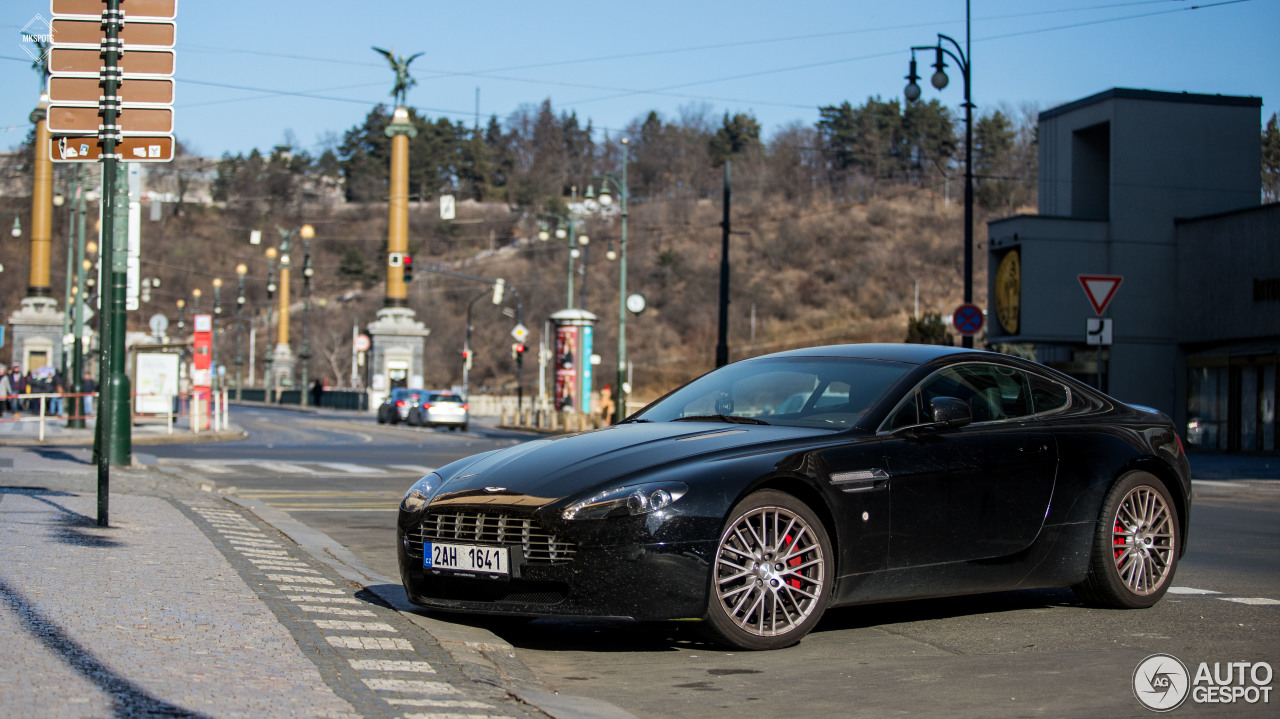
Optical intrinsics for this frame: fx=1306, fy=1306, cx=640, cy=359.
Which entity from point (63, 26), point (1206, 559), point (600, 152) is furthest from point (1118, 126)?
point (600, 152)

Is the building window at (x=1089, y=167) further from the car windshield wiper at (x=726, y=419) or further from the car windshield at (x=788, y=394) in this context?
the car windshield wiper at (x=726, y=419)

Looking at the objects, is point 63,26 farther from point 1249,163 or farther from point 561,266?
point 561,266

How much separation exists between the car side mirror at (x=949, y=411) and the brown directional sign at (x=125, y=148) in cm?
838

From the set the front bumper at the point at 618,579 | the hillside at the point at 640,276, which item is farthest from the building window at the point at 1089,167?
the hillside at the point at 640,276

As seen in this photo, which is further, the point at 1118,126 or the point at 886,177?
the point at 886,177

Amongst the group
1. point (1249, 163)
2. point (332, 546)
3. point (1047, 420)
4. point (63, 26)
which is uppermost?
point (1249, 163)

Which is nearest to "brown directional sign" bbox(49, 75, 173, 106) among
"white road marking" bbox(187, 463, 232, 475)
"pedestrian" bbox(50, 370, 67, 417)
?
"white road marking" bbox(187, 463, 232, 475)

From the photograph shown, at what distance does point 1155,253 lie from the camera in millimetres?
33219

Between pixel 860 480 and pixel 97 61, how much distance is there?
29.4 ft

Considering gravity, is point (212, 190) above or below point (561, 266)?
above

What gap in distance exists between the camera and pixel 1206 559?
9.86 meters

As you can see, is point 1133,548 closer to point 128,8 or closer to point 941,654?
point 941,654

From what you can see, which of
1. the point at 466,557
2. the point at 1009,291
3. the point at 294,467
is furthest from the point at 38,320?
the point at 466,557

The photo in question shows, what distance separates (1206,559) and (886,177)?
133 m
